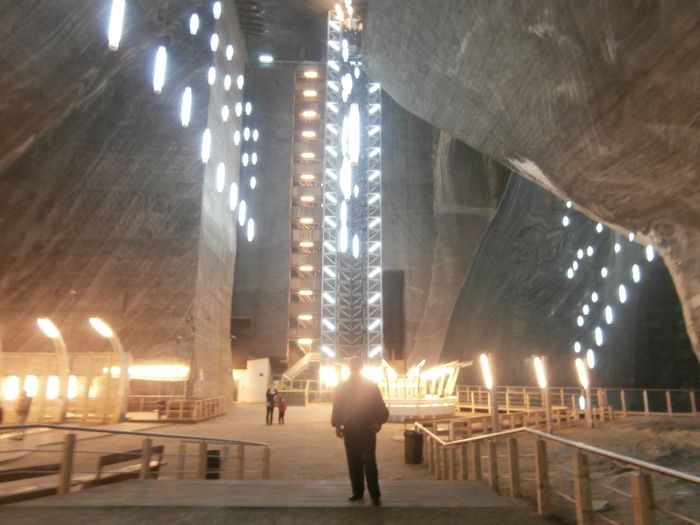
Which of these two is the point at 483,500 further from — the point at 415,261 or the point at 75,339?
the point at 415,261

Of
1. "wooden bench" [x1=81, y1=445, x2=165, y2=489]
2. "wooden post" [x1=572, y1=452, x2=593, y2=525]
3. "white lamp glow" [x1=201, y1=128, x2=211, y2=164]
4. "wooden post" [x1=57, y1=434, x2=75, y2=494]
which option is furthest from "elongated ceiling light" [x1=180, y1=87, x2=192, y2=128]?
"wooden post" [x1=572, y1=452, x2=593, y2=525]

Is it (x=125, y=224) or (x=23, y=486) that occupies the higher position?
(x=125, y=224)

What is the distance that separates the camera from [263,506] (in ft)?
14.3

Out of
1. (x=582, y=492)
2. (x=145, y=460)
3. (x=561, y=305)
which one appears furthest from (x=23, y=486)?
(x=561, y=305)

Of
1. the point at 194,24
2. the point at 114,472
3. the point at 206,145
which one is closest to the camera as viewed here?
the point at 114,472

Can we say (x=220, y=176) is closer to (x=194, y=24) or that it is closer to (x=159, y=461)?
(x=194, y=24)

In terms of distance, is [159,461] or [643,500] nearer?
[643,500]

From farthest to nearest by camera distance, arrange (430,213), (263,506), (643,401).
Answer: (430,213) → (643,401) → (263,506)

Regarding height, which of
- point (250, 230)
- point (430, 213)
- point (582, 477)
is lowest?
point (582, 477)

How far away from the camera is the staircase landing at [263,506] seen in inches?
160

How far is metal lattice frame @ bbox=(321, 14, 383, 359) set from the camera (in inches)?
1539

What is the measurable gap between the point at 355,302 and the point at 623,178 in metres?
33.0

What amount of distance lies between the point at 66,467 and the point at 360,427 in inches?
121

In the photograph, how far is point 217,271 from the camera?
2867 centimetres
